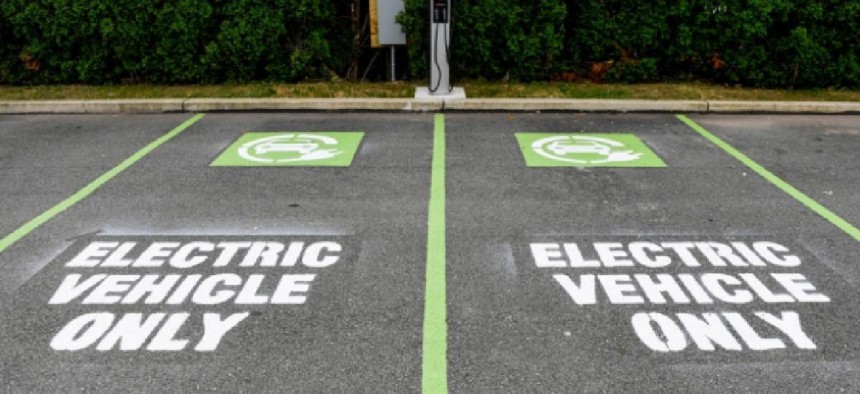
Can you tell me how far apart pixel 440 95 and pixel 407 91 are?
55 centimetres

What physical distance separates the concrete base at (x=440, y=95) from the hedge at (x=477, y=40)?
2.46ft

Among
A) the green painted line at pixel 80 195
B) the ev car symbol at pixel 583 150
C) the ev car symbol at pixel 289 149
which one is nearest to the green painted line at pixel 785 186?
the ev car symbol at pixel 583 150

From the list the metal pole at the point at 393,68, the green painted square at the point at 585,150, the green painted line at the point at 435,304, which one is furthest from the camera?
the metal pole at the point at 393,68

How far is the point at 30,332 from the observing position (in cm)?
402

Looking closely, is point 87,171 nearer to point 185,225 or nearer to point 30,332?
point 185,225

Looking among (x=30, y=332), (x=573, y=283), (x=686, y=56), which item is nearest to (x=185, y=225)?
(x=30, y=332)

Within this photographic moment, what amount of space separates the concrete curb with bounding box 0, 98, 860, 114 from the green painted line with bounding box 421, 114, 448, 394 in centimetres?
293

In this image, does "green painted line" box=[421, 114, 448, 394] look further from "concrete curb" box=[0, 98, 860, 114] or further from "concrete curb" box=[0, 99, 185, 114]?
"concrete curb" box=[0, 99, 185, 114]

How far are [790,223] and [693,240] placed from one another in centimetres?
94

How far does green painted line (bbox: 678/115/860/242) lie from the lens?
5562 mm

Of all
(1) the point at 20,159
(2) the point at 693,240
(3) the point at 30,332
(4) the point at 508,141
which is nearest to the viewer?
(3) the point at 30,332

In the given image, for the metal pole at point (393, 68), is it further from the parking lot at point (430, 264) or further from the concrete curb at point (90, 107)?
the concrete curb at point (90, 107)

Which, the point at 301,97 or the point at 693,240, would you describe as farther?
the point at 301,97

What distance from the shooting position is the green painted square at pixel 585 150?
7.23 metres
